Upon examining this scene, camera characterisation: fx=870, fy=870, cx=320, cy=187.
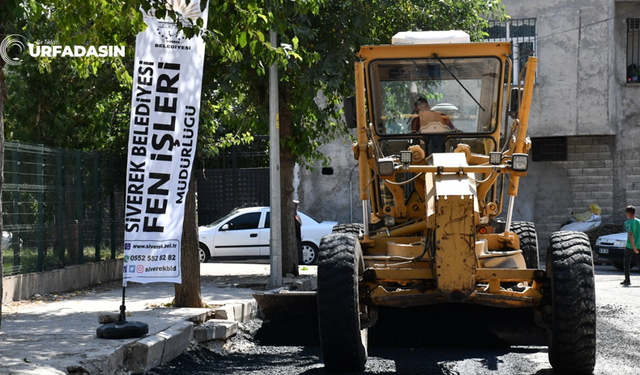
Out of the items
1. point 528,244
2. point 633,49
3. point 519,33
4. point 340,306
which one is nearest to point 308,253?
point 519,33

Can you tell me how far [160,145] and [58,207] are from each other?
6.07m

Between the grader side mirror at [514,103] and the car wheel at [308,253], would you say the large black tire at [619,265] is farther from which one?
the grader side mirror at [514,103]

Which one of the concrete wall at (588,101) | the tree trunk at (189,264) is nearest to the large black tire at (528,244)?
the tree trunk at (189,264)

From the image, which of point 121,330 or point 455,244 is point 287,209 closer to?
point 121,330

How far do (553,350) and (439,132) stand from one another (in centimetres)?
275

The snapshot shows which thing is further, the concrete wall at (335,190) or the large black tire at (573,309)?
the concrete wall at (335,190)

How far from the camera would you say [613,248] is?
21.2 m

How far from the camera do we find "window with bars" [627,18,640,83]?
26.2 meters

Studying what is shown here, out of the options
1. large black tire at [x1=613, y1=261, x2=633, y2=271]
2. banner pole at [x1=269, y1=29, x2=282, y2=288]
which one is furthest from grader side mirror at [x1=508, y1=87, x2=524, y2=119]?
large black tire at [x1=613, y1=261, x2=633, y2=271]

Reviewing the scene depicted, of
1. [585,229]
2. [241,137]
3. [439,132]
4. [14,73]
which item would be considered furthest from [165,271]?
[585,229]

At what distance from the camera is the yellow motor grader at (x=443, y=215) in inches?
282

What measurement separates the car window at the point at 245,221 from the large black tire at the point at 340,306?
14.0 m

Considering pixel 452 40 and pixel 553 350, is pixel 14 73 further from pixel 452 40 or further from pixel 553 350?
pixel 553 350

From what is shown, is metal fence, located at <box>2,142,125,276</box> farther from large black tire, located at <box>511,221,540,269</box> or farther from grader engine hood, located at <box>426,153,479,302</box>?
grader engine hood, located at <box>426,153,479,302</box>
